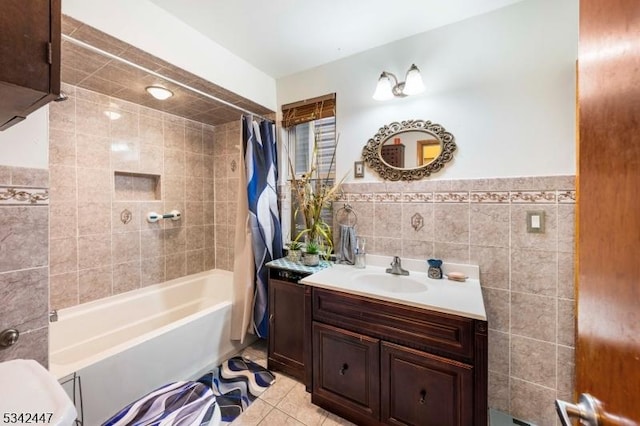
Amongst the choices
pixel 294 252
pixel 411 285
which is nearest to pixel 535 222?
pixel 411 285

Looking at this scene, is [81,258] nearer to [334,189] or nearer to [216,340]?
[216,340]

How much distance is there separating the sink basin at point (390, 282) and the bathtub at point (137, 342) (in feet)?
3.88

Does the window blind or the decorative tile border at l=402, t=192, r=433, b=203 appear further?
the window blind

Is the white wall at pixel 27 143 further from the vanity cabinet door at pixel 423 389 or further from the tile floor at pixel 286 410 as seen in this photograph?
the vanity cabinet door at pixel 423 389

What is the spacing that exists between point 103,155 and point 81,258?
0.83m

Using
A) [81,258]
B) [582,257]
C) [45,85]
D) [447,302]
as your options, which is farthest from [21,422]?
[81,258]

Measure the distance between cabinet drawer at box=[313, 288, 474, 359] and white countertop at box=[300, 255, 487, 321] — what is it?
36mm

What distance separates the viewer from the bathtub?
137 cm

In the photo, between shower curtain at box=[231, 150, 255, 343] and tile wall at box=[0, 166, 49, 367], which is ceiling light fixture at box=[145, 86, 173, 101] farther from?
tile wall at box=[0, 166, 49, 367]

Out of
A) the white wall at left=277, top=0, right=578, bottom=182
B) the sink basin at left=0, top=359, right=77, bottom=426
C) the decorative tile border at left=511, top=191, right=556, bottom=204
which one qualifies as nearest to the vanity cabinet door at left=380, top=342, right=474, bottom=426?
the decorative tile border at left=511, top=191, right=556, bottom=204

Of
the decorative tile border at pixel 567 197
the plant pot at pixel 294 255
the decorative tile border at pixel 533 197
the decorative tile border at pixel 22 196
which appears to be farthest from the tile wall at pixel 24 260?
the decorative tile border at pixel 567 197

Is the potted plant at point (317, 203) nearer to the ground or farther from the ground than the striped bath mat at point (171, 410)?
farther from the ground

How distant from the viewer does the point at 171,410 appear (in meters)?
1.02

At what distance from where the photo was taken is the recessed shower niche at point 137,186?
7.22 feet
